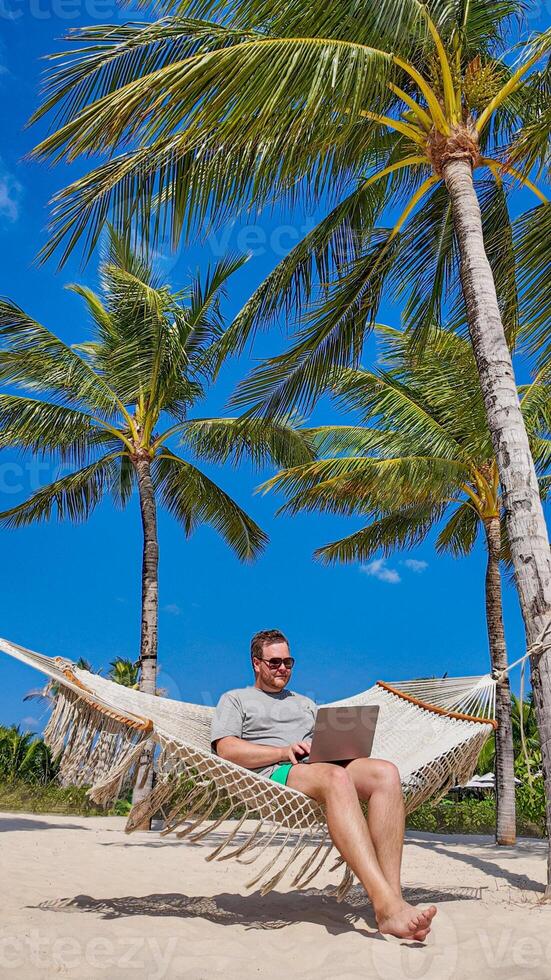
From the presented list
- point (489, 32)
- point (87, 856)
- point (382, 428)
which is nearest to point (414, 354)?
point (382, 428)

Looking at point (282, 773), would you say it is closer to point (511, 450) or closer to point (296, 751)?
point (296, 751)

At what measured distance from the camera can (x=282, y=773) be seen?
2336 millimetres

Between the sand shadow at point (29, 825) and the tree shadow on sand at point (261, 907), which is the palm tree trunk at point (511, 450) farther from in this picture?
the sand shadow at point (29, 825)

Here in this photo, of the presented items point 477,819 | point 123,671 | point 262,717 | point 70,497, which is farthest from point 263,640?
point 123,671

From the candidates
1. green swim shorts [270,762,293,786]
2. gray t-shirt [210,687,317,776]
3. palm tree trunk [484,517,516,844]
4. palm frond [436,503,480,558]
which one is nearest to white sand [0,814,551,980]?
green swim shorts [270,762,293,786]

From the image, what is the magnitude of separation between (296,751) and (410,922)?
57 cm

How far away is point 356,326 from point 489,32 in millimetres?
1941

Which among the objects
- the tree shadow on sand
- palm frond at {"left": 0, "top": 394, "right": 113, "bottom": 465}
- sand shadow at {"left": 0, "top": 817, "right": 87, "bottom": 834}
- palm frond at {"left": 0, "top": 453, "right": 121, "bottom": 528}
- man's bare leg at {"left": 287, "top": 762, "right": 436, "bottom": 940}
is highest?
palm frond at {"left": 0, "top": 394, "right": 113, "bottom": 465}

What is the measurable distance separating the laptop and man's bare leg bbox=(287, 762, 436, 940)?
0.05 m

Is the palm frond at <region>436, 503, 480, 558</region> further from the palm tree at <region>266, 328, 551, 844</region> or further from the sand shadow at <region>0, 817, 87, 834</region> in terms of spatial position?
the sand shadow at <region>0, 817, 87, 834</region>

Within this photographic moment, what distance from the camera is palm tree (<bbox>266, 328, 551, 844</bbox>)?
7.31m

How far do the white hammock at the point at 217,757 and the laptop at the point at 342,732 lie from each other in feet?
0.46

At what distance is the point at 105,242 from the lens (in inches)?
335

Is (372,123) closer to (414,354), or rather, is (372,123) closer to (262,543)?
(414,354)
